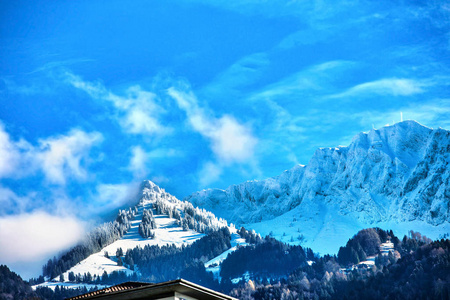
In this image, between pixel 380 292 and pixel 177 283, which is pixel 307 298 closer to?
pixel 380 292

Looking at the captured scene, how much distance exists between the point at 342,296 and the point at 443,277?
28395 millimetres

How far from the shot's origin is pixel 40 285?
199000mm

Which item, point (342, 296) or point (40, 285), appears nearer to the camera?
point (342, 296)

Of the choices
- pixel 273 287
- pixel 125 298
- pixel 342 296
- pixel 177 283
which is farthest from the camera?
pixel 273 287

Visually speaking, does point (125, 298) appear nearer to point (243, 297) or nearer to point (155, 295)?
point (155, 295)

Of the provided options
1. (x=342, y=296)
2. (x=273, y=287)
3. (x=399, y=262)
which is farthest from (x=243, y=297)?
(x=399, y=262)

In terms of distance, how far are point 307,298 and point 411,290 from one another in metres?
30.5

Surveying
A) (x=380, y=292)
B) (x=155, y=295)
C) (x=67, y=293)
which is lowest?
(x=155, y=295)

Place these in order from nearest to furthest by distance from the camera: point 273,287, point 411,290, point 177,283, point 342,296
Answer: point 177,283
point 411,290
point 342,296
point 273,287

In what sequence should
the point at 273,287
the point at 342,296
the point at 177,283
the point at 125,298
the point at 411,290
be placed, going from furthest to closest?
the point at 273,287 < the point at 342,296 < the point at 411,290 < the point at 125,298 < the point at 177,283

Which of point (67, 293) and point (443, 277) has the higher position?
point (67, 293)

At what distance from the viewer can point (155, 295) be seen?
25734mm

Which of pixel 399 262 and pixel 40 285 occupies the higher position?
pixel 40 285

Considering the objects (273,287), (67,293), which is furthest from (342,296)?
(67,293)
